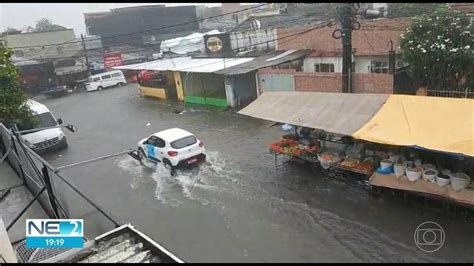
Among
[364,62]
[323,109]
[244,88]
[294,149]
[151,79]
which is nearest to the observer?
[323,109]

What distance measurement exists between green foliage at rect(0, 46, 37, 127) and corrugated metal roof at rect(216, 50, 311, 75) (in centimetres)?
1116

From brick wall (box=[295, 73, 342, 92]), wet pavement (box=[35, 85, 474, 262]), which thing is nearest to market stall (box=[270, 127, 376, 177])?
wet pavement (box=[35, 85, 474, 262])

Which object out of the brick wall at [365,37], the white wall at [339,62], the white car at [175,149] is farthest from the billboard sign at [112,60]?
the white car at [175,149]

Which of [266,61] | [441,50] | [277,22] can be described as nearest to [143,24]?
[277,22]

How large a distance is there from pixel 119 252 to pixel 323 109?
391 inches

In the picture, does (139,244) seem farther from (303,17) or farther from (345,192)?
(303,17)

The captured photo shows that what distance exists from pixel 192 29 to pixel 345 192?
49.1m

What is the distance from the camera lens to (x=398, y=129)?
11.3m

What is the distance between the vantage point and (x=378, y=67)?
21656mm

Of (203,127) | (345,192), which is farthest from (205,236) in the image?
(203,127)

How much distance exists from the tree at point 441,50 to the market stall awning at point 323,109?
4285 mm

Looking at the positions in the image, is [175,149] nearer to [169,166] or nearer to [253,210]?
[169,166]

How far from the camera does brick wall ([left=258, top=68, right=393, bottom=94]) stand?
18.7m

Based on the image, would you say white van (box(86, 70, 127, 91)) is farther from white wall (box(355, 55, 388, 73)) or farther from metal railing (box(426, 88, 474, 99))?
metal railing (box(426, 88, 474, 99))
